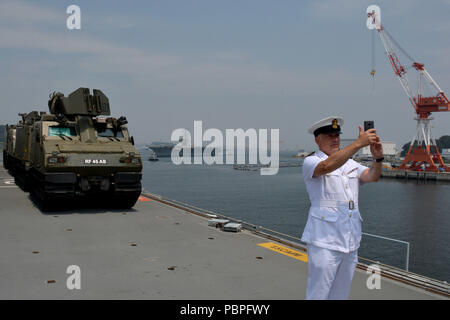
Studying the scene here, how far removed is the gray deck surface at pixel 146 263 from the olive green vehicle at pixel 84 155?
0.98m

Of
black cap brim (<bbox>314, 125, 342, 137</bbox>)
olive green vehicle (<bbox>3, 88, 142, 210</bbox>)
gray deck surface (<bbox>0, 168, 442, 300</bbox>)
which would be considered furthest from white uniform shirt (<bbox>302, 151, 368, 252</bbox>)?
olive green vehicle (<bbox>3, 88, 142, 210</bbox>)

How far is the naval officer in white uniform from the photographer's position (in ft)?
9.19

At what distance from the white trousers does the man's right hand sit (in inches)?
31.9

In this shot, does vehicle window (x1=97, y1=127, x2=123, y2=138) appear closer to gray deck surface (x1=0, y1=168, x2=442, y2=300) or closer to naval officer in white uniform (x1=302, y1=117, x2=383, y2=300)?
gray deck surface (x1=0, y1=168, x2=442, y2=300)

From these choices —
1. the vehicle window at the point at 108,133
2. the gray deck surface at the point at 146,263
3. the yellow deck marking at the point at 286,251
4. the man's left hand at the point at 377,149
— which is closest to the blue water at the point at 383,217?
the yellow deck marking at the point at 286,251

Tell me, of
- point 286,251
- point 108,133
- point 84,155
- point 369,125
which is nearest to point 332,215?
point 369,125

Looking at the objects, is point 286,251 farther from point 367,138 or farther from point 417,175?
point 417,175

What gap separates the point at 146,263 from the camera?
5.98 meters

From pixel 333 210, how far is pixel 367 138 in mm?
602

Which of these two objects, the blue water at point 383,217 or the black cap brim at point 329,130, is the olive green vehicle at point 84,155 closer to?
the black cap brim at point 329,130

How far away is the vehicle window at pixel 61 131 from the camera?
11070 mm
